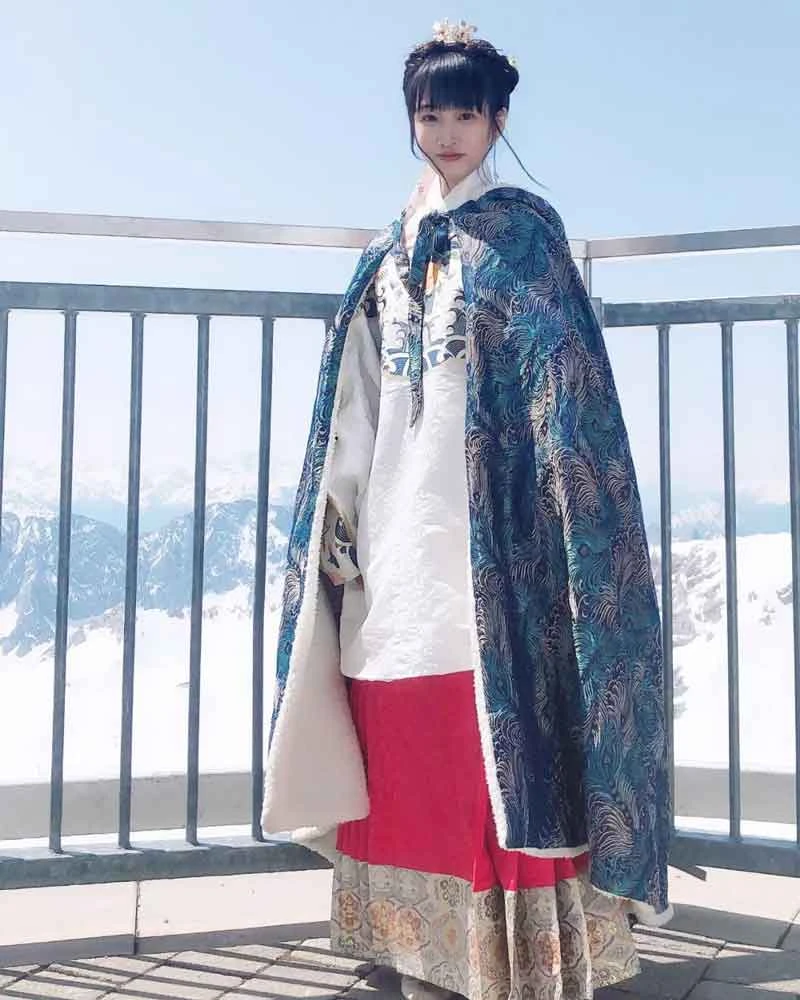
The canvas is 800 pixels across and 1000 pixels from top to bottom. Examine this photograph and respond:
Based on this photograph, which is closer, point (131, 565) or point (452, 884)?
point (452, 884)

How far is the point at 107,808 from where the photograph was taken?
283 centimetres

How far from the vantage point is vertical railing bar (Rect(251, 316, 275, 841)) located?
8.11ft

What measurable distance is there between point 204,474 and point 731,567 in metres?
1.13

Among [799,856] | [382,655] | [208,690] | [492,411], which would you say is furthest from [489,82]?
[799,856]

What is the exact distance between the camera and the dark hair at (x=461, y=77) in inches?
82.4

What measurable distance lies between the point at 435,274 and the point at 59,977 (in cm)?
149

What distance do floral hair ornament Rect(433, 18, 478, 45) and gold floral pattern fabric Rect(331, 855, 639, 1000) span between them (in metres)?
1.51

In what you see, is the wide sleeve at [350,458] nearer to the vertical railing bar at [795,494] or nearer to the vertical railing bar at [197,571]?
the vertical railing bar at [197,571]

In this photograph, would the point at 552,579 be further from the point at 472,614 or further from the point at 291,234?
the point at 291,234

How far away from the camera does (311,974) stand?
2209 millimetres

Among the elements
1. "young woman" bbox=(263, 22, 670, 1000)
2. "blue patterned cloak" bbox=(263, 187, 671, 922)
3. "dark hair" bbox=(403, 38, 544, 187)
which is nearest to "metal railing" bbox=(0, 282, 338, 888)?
"young woman" bbox=(263, 22, 670, 1000)

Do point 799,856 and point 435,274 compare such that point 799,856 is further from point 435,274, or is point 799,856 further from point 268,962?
point 435,274

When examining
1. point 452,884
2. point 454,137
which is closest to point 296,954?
point 452,884

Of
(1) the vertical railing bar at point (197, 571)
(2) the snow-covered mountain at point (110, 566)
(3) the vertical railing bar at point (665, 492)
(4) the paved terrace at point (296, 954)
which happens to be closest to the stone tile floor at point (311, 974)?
(4) the paved terrace at point (296, 954)
